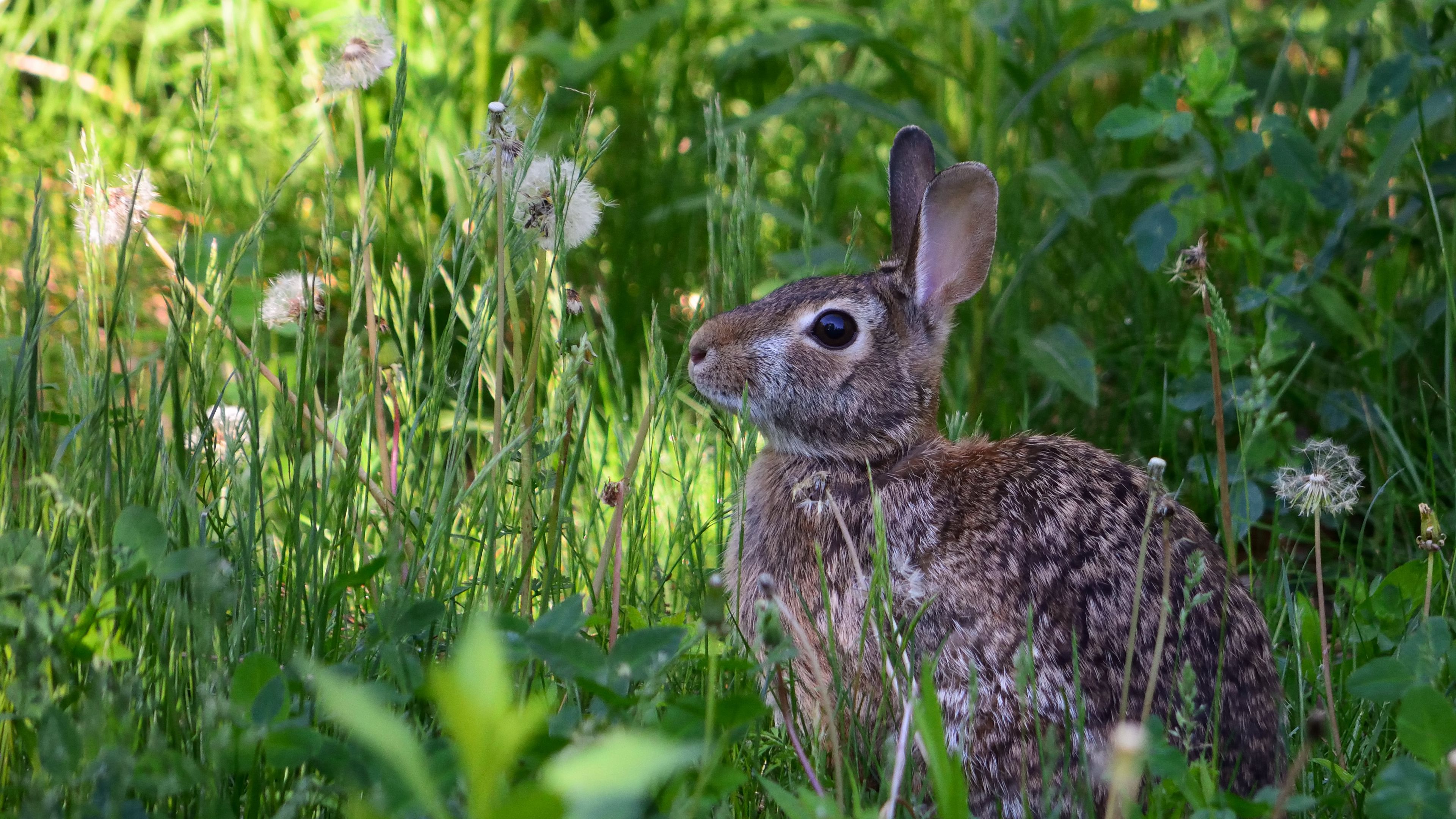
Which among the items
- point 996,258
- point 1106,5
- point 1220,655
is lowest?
point 1220,655

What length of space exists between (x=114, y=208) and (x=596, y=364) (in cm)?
136

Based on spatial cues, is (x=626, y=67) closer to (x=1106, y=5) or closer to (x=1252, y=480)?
(x=1106, y=5)

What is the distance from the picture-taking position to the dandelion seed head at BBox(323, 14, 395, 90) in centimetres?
287

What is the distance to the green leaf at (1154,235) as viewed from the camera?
4.04 metres

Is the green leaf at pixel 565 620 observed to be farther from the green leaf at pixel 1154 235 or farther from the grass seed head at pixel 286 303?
the green leaf at pixel 1154 235

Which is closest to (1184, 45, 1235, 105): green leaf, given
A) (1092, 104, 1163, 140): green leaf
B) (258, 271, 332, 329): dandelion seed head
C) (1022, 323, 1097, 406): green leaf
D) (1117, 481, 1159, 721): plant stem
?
(1092, 104, 1163, 140): green leaf

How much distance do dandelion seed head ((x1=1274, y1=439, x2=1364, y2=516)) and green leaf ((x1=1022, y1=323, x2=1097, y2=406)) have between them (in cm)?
85

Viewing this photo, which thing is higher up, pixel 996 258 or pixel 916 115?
pixel 916 115

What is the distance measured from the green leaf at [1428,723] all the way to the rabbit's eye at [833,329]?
1.79 meters

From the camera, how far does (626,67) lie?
586 cm

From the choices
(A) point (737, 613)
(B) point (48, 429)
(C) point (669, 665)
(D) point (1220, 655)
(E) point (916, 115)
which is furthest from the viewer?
(E) point (916, 115)

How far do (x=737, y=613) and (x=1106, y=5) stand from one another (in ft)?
9.02

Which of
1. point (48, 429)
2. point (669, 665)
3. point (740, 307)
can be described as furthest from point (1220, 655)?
point (48, 429)

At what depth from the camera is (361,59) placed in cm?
289
